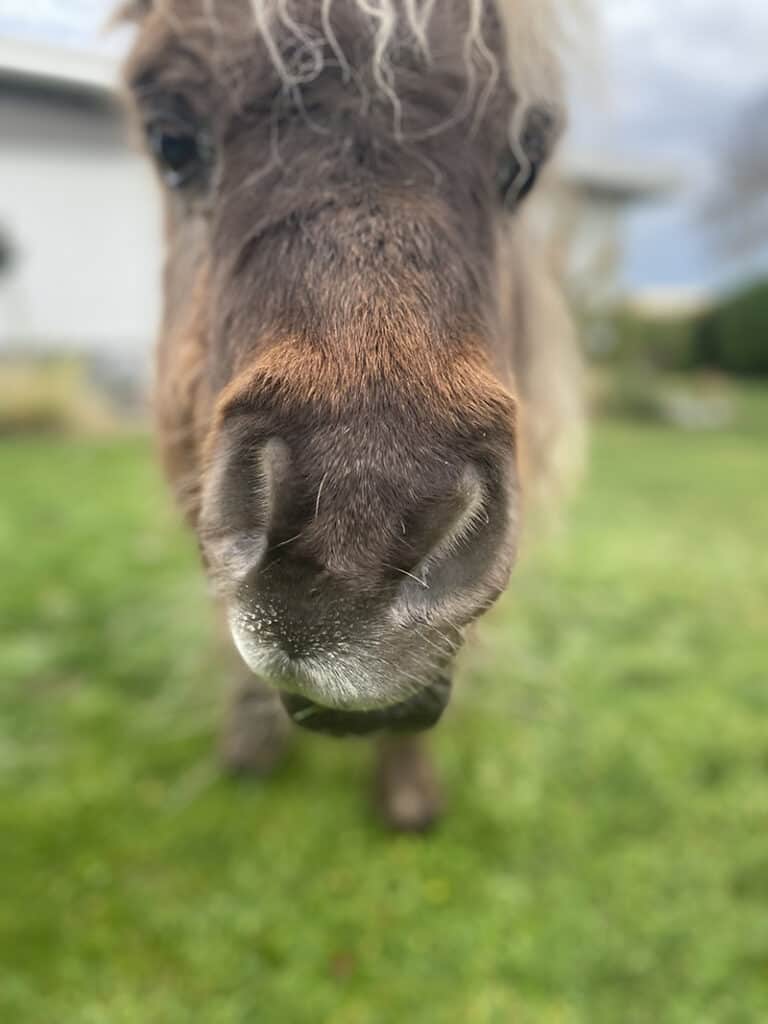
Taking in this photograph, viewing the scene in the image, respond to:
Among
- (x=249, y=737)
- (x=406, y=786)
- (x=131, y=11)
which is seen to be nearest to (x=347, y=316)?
(x=131, y=11)

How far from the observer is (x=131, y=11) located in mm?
2199

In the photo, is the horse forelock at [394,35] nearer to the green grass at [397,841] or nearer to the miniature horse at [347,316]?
the miniature horse at [347,316]

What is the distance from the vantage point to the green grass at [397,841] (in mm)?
2141

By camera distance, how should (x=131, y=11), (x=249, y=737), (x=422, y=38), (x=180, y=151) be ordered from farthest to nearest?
1. (x=249, y=737)
2. (x=131, y=11)
3. (x=180, y=151)
4. (x=422, y=38)

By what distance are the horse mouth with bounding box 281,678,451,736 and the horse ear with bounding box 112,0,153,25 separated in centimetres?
196

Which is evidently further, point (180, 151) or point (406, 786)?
point (406, 786)

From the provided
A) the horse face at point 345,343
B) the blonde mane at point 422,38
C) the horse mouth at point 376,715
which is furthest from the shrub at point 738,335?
the horse mouth at point 376,715

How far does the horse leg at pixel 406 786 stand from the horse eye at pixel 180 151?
74.2 inches

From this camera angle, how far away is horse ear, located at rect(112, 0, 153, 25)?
7.16 ft

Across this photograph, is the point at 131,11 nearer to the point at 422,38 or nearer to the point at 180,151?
the point at 180,151

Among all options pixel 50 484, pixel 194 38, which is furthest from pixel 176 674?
pixel 50 484

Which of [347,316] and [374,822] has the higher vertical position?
[347,316]

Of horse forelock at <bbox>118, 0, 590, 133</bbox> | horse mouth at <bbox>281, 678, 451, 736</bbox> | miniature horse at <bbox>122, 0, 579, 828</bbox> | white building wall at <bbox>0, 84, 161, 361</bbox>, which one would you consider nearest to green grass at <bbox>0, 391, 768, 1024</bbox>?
horse mouth at <bbox>281, 678, 451, 736</bbox>

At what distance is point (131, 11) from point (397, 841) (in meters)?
2.71
